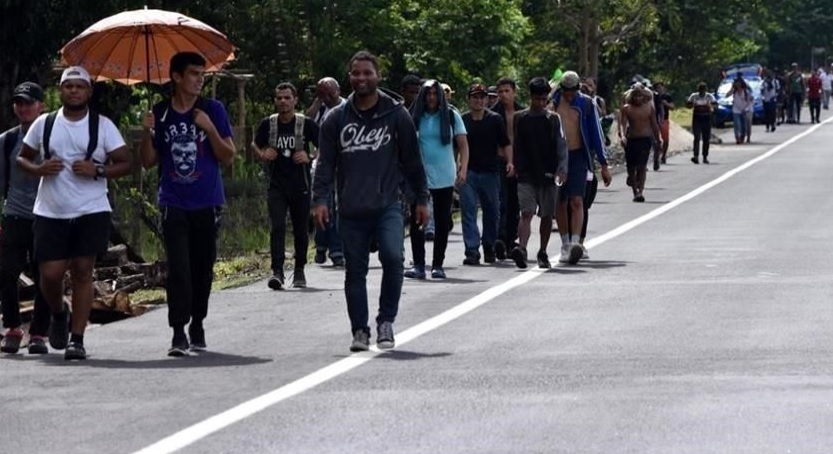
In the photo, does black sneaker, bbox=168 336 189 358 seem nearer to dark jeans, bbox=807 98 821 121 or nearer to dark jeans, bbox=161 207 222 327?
dark jeans, bbox=161 207 222 327

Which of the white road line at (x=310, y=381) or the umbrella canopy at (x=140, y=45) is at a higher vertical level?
the umbrella canopy at (x=140, y=45)

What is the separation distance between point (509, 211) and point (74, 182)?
26.2 feet

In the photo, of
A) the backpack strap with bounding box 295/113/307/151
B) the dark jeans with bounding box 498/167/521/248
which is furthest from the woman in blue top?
the dark jeans with bounding box 498/167/521/248

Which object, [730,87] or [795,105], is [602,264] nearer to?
[730,87]

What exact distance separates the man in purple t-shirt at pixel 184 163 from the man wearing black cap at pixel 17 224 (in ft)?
3.07

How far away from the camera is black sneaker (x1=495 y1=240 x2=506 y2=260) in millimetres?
19297

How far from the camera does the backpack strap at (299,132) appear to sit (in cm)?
1745

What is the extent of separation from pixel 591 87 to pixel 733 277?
6361 millimetres

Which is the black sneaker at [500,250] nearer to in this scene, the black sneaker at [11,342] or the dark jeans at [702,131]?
the black sneaker at [11,342]

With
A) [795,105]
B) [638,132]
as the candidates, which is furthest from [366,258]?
[795,105]

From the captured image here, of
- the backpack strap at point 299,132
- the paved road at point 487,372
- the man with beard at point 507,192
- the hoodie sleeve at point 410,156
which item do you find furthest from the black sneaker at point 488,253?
the hoodie sleeve at point 410,156

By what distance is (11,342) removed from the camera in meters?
13.0

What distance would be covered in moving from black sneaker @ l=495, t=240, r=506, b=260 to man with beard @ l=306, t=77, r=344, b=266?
1434 mm

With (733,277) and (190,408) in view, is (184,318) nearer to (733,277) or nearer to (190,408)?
(190,408)
